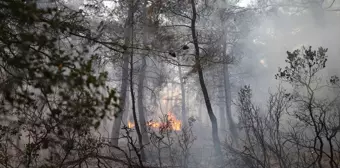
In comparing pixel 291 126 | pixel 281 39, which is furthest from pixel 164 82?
pixel 281 39

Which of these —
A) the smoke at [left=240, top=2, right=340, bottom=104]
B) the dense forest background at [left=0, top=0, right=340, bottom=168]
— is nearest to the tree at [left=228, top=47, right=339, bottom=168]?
the dense forest background at [left=0, top=0, right=340, bottom=168]

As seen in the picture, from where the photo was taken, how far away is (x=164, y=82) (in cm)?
1766

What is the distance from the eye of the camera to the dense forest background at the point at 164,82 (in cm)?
267

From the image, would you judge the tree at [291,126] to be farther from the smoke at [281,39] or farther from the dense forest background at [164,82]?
the smoke at [281,39]

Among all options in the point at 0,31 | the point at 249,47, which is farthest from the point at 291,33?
the point at 0,31

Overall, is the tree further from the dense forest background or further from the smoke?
the smoke

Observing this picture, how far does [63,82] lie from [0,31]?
142 centimetres

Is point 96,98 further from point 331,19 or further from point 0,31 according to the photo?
point 331,19

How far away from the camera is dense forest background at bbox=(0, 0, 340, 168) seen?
2.67 metres

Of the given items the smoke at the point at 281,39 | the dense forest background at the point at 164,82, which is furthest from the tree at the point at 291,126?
the smoke at the point at 281,39

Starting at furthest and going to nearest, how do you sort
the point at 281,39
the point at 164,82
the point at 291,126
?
the point at 281,39
the point at 164,82
the point at 291,126

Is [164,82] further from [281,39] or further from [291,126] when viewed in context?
[281,39]

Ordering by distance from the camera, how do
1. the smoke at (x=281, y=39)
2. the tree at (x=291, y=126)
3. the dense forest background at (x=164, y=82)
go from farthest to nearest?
the smoke at (x=281, y=39) → the tree at (x=291, y=126) → the dense forest background at (x=164, y=82)

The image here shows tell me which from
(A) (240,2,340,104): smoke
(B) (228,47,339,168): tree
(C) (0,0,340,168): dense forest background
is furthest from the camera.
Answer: (A) (240,2,340,104): smoke
